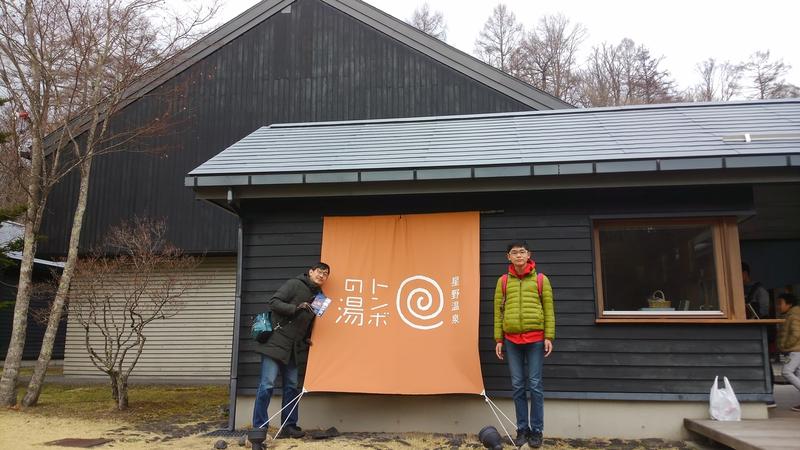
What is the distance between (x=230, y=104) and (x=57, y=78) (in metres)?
3.93

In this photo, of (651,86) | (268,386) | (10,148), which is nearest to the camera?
(268,386)

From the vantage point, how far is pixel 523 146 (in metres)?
6.97

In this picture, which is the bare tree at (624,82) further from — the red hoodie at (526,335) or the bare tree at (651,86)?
the red hoodie at (526,335)

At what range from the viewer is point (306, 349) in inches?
260

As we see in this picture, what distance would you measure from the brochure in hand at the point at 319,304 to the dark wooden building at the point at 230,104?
6524 mm

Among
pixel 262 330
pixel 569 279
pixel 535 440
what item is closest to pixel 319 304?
pixel 262 330

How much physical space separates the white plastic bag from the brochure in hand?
4219mm

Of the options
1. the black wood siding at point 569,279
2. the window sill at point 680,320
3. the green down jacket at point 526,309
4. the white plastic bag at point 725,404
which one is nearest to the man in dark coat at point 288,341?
the black wood siding at point 569,279

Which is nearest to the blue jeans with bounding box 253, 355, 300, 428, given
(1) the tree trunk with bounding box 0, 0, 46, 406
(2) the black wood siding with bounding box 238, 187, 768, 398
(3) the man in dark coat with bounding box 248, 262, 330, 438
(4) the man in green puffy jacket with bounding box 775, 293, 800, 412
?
(3) the man in dark coat with bounding box 248, 262, 330, 438

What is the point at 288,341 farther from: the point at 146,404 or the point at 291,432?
the point at 146,404

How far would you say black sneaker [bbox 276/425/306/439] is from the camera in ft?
20.4

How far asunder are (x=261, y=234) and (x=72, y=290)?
5.60 m

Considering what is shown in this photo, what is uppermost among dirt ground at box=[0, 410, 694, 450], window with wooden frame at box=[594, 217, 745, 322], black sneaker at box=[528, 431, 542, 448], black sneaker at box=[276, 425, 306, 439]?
window with wooden frame at box=[594, 217, 745, 322]

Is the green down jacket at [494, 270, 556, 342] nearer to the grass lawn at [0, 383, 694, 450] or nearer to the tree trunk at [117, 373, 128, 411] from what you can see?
the grass lawn at [0, 383, 694, 450]
